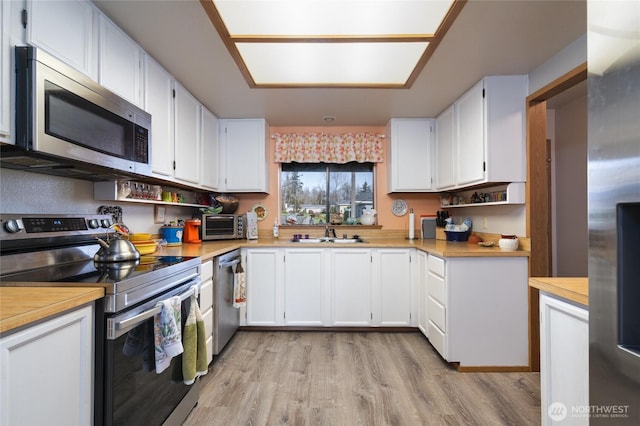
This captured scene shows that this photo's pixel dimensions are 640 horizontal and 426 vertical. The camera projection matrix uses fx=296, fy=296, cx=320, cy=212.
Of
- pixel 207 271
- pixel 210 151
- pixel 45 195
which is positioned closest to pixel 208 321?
pixel 207 271

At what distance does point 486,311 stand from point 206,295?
212 cm

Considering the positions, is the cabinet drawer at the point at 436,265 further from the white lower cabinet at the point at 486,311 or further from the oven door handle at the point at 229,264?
the oven door handle at the point at 229,264

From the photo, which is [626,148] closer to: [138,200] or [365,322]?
[138,200]

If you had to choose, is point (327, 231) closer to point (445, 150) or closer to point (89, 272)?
point (445, 150)

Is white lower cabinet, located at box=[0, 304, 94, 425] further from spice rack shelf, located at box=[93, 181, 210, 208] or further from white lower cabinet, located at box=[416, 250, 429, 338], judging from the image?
white lower cabinet, located at box=[416, 250, 429, 338]

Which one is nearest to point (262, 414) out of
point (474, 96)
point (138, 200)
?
point (138, 200)

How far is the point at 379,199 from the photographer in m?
3.70

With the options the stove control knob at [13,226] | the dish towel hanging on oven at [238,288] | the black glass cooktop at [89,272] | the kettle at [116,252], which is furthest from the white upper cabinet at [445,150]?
the stove control knob at [13,226]

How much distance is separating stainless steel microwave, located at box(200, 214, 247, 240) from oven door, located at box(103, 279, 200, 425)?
156 centimetres

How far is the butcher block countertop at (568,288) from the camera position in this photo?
37.5 inches

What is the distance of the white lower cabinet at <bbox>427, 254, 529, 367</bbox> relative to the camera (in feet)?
7.37

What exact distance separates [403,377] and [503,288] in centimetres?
102

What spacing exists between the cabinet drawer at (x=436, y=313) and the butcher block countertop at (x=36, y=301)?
2.24 meters

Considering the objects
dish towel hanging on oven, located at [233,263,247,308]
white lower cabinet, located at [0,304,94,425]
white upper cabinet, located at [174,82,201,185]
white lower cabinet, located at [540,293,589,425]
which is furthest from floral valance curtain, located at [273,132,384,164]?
white lower cabinet, located at [0,304,94,425]
